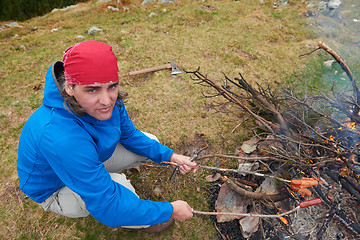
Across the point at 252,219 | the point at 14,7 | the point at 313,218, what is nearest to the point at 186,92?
the point at 252,219

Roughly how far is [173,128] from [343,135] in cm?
225

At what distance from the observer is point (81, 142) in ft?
5.02

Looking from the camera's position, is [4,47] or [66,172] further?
[4,47]

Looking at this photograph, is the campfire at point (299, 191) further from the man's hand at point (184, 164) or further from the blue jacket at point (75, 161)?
the blue jacket at point (75, 161)

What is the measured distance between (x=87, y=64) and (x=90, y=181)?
0.80 meters

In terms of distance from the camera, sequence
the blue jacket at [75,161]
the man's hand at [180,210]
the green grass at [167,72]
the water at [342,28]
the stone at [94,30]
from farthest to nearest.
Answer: the stone at [94,30] < the water at [342,28] < the green grass at [167,72] < the man's hand at [180,210] < the blue jacket at [75,161]

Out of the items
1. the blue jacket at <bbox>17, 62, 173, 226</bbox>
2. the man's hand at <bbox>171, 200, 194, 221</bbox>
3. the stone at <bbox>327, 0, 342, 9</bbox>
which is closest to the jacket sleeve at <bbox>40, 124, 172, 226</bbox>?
the blue jacket at <bbox>17, 62, 173, 226</bbox>

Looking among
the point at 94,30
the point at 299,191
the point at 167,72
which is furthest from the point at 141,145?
the point at 94,30

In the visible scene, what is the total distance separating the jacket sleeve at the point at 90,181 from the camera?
1.46m

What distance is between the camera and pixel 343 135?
251 centimetres

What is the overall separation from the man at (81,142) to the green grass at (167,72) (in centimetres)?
84

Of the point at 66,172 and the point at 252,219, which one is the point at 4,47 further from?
the point at 252,219

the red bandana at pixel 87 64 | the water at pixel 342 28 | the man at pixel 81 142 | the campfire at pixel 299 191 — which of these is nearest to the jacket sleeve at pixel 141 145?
the man at pixel 81 142

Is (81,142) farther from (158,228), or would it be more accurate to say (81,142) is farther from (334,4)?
(334,4)
